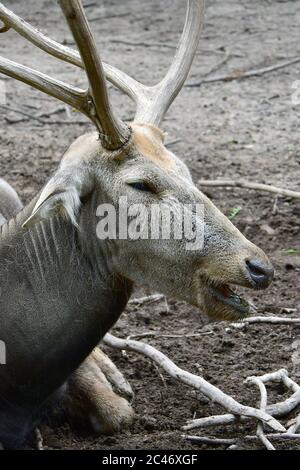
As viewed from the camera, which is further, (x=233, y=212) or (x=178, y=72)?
(x=233, y=212)

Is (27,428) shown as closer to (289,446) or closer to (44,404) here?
(44,404)

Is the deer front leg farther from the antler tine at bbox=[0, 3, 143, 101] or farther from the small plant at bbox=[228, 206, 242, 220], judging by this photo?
the small plant at bbox=[228, 206, 242, 220]

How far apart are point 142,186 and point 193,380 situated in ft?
3.93

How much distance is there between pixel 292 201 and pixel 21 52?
5.45m

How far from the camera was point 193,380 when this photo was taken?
5508mm

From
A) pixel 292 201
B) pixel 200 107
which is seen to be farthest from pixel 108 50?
pixel 292 201

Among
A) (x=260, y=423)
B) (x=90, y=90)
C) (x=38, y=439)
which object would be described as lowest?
(x=38, y=439)

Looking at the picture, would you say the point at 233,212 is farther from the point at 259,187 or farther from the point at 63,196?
the point at 63,196

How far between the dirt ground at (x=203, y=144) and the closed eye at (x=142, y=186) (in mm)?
1278

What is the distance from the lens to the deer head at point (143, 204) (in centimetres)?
476

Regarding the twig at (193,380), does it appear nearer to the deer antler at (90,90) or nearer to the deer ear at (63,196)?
the deer ear at (63,196)

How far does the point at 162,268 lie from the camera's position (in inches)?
194

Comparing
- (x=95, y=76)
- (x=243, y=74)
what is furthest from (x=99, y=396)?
(x=243, y=74)
